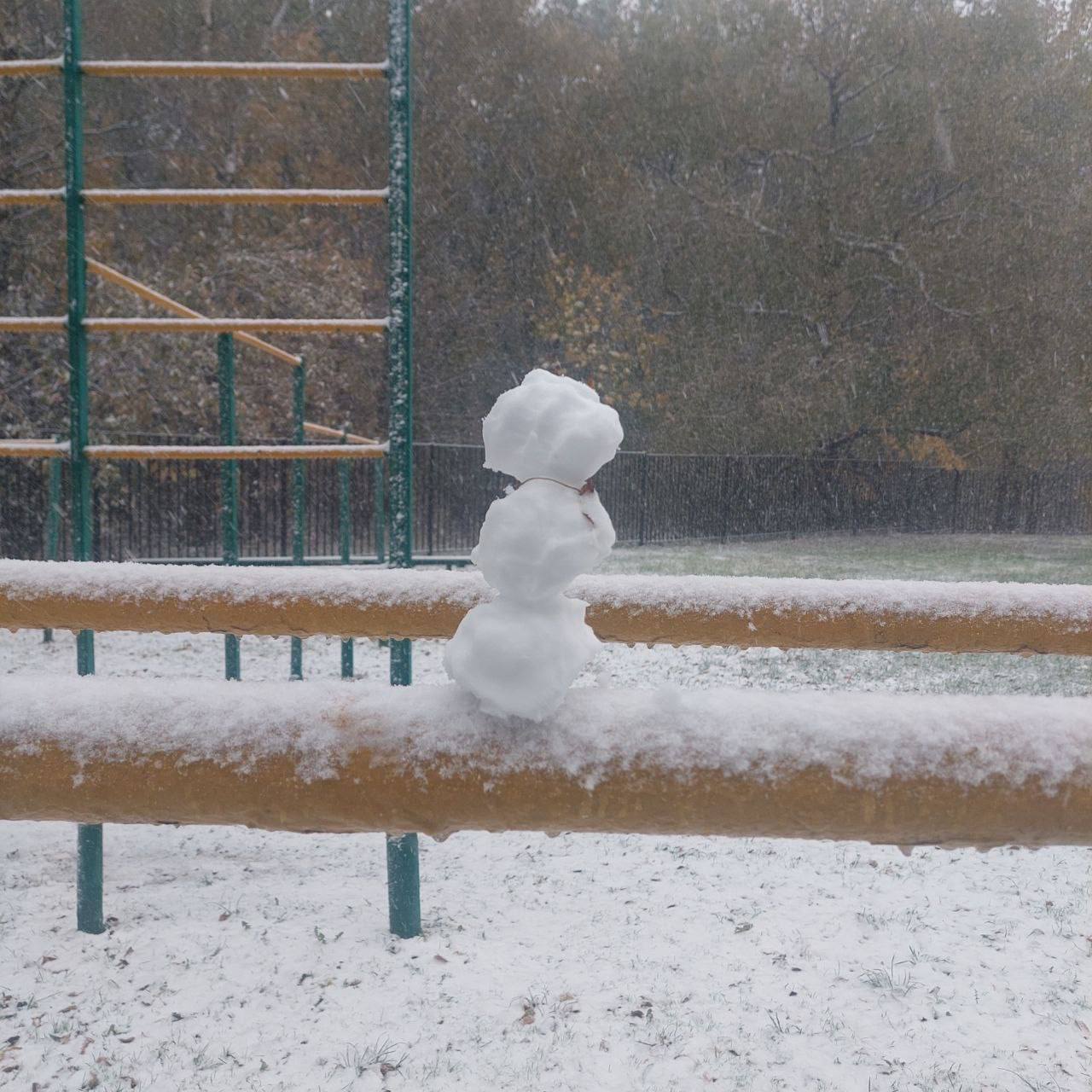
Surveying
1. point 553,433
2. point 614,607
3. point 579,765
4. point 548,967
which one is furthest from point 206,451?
point 579,765

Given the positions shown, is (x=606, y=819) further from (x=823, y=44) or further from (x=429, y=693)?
(x=823, y=44)

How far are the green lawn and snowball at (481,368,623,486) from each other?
913 cm

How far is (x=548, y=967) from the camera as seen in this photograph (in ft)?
9.14

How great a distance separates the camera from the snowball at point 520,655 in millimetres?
1098

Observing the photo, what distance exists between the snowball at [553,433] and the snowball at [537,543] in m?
0.04

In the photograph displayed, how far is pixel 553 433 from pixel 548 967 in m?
1.89

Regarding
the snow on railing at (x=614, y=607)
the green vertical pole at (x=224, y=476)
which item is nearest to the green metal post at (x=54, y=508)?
the green vertical pole at (x=224, y=476)

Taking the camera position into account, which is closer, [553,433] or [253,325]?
[553,433]

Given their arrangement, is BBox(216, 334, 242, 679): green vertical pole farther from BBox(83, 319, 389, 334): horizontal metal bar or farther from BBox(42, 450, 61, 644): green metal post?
BBox(42, 450, 61, 644): green metal post

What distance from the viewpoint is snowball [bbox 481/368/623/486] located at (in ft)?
4.38

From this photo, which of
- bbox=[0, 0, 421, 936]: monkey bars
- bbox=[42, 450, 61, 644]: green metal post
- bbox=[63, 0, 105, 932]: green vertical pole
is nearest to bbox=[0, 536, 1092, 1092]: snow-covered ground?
bbox=[0, 0, 421, 936]: monkey bars

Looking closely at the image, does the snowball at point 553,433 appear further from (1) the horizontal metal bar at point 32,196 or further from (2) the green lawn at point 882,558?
(2) the green lawn at point 882,558

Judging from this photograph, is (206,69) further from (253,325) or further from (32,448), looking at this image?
(32,448)

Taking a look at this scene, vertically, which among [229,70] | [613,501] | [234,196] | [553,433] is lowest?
[613,501]
